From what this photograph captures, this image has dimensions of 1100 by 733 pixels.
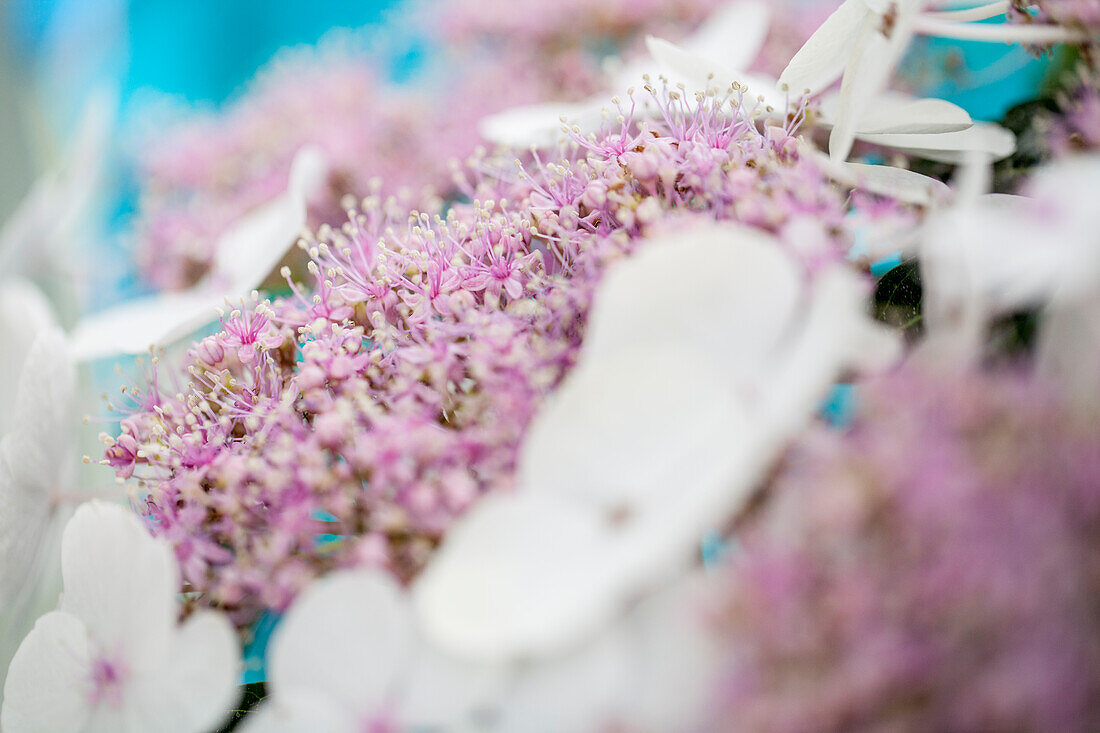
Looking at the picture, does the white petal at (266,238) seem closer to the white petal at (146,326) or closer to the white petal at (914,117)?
the white petal at (146,326)

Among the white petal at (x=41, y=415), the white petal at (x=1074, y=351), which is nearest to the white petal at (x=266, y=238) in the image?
the white petal at (x=41, y=415)

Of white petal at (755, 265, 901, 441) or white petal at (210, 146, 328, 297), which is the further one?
white petal at (210, 146, 328, 297)

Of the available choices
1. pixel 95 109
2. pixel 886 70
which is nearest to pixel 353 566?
pixel 886 70

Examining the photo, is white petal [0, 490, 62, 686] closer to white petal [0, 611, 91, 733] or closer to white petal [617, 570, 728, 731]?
white petal [0, 611, 91, 733]

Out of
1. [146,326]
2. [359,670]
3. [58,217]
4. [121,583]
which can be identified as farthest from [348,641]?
[58,217]

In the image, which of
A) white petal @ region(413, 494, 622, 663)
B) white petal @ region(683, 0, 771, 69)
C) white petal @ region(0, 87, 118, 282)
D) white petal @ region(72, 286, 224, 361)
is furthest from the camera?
white petal @ region(0, 87, 118, 282)

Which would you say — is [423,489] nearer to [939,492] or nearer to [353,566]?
[353,566]

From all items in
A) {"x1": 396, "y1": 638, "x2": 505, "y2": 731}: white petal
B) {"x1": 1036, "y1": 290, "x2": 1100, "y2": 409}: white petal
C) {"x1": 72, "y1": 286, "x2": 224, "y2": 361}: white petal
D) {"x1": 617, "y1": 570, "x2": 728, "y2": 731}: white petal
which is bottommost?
{"x1": 396, "y1": 638, "x2": 505, "y2": 731}: white petal

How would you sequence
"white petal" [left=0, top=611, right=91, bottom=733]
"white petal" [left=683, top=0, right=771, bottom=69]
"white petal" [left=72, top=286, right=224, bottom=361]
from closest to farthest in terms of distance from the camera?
"white petal" [left=0, top=611, right=91, bottom=733] → "white petal" [left=72, top=286, right=224, bottom=361] → "white petal" [left=683, top=0, right=771, bottom=69]

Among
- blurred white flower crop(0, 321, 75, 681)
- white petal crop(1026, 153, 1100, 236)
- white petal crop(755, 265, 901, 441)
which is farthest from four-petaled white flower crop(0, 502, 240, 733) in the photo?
white petal crop(1026, 153, 1100, 236)
